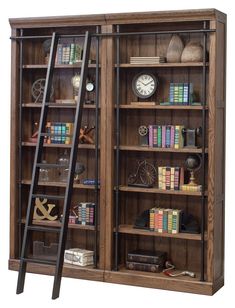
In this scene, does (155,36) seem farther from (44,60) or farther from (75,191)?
(75,191)

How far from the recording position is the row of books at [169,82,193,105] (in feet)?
21.9

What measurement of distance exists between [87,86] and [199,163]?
1439 millimetres

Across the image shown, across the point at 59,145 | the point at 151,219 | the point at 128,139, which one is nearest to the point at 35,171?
the point at 59,145

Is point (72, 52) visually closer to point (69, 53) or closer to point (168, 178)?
point (69, 53)

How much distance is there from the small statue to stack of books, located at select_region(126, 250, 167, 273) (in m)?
1.22

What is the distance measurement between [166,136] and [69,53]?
1385mm

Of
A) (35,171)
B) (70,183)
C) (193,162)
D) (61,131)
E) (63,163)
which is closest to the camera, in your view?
(70,183)

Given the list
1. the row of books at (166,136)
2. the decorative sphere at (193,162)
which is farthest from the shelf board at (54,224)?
the decorative sphere at (193,162)

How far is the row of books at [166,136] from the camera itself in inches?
265

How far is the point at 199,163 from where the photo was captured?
6.71 m

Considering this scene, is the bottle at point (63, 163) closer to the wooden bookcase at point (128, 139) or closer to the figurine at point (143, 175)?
the wooden bookcase at point (128, 139)

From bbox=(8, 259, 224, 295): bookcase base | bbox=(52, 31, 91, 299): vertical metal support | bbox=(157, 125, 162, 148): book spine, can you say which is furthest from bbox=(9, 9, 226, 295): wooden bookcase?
bbox=(52, 31, 91, 299): vertical metal support

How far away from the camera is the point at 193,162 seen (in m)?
6.65

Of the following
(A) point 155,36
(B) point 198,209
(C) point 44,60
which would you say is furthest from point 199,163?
(C) point 44,60
